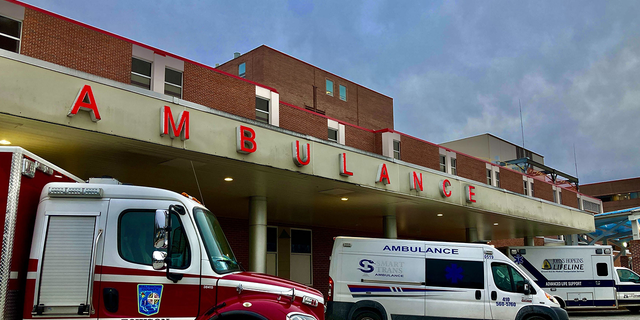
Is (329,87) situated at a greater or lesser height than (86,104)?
greater

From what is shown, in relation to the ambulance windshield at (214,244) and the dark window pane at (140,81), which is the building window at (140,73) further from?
the ambulance windshield at (214,244)

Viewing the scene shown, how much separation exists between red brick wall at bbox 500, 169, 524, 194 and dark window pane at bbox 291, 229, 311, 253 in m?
10.9

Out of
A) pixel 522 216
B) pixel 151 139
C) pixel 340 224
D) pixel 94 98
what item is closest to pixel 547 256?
pixel 522 216

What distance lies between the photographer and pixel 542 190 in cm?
3297

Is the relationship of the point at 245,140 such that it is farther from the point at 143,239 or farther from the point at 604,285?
the point at 604,285

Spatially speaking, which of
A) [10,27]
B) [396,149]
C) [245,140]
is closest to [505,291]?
[245,140]

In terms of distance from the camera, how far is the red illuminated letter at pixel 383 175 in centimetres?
1723

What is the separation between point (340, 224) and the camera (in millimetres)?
27984

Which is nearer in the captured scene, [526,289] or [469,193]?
[526,289]

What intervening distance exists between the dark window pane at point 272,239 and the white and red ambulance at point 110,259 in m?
19.6

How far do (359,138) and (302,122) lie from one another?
10.8ft

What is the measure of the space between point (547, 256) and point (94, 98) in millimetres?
18671

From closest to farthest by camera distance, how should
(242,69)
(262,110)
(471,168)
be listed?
(262,110) < (471,168) < (242,69)

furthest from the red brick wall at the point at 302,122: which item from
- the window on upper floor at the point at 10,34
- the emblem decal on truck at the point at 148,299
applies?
the emblem decal on truck at the point at 148,299
